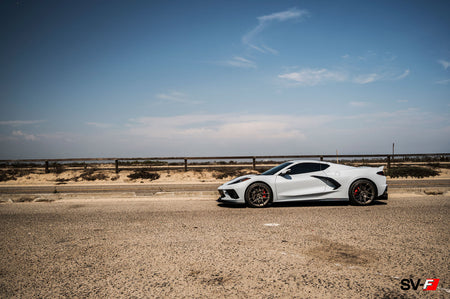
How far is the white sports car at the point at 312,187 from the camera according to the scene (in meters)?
7.82

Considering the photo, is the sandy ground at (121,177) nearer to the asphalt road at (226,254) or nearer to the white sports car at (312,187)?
the white sports car at (312,187)

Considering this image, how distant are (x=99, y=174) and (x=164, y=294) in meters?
19.9

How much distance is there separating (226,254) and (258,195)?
4.06m

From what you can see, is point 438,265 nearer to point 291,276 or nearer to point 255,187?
point 291,276

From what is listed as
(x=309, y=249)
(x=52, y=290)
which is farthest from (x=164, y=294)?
(x=309, y=249)

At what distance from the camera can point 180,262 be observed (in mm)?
3646

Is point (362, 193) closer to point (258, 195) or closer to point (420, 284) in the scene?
point (258, 195)

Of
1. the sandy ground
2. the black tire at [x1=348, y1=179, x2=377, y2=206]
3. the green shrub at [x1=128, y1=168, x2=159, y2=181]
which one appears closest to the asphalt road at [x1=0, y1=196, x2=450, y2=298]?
the black tire at [x1=348, y1=179, x2=377, y2=206]

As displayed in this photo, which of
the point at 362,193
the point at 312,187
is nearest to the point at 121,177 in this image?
the point at 312,187

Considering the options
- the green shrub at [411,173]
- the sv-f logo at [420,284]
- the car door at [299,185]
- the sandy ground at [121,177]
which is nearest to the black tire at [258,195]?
the car door at [299,185]

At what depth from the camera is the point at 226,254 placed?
391 centimetres

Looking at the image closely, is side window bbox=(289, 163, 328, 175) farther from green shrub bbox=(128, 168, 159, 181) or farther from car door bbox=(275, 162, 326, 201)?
green shrub bbox=(128, 168, 159, 181)

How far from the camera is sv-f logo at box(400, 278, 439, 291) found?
9.33 ft

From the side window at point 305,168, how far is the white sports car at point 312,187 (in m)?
0.08
